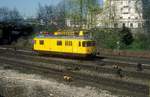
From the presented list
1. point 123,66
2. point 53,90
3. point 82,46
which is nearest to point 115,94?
point 53,90

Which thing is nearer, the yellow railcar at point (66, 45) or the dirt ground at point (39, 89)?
the dirt ground at point (39, 89)

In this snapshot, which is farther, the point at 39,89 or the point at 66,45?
the point at 66,45

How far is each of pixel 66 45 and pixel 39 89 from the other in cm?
1625

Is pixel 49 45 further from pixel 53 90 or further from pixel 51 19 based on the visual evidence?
pixel 51 19

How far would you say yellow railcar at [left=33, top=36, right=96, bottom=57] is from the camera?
31.8m

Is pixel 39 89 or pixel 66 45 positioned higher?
pixel 66 45

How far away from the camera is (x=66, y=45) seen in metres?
33.5

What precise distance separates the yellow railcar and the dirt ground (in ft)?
35.3

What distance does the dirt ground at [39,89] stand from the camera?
633 inches

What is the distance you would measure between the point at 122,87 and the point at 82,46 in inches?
567

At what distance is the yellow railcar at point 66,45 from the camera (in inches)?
1251

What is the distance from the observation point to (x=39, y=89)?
1742cm

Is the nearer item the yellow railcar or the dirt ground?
the dirt ground

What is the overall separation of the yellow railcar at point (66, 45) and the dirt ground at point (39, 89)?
10.8 m
